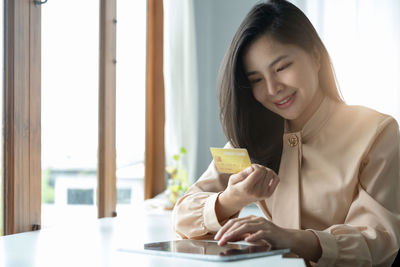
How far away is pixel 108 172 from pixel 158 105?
43.4 inches

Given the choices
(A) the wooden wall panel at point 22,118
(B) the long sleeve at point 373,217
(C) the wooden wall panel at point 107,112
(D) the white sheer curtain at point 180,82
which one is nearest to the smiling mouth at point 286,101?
(B) the long sleeve at point 373,217

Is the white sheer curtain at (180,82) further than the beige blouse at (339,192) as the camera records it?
Yes

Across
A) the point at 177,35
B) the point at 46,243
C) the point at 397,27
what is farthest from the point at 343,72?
the point at 46,243

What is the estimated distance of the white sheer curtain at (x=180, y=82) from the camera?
321 cm

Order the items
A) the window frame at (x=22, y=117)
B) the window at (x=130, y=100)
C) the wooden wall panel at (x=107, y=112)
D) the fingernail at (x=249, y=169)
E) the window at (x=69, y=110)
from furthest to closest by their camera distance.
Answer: the window at (x=130, y=100) → the wooden wall panel at (x=107, y=112) → the window at (x=69, y=110) → the window frame at (x=22, y=117) → the fingernail at (x=249, y=169)

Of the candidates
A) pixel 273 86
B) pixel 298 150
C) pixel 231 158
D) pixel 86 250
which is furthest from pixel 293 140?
pixel 86 250

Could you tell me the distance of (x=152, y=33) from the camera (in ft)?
11.1

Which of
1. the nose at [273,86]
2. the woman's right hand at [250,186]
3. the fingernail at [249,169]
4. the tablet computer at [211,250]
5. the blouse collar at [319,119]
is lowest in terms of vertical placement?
the tablet computer at [211,250]

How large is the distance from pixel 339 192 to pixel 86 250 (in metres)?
0.62

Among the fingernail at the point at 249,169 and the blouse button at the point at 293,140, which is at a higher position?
the blouse button at the point at 293,140

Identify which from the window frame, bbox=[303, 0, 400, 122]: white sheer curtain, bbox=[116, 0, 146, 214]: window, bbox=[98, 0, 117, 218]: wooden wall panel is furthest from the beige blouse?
bbox=[303, 0, 400, 122]: white sheer curtain

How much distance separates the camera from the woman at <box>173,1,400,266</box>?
111 cm

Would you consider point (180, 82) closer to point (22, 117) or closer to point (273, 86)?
point (22, 117)

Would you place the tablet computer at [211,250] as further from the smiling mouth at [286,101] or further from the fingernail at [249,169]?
the smiling mouth at [286,101]
